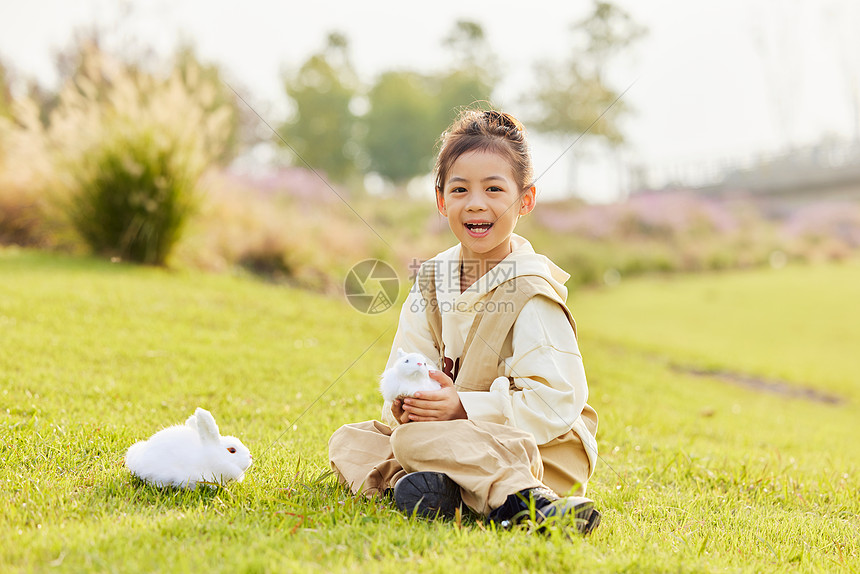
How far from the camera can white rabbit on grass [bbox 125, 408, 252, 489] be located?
2.54 m

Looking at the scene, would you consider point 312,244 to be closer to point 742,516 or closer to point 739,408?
point 739,408

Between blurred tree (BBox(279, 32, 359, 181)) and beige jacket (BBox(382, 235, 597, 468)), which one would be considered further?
blurred tree (BBox(279, 32, 359, 181))

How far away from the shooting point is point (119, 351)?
5043mm

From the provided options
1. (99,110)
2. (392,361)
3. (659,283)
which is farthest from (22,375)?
(659,283)

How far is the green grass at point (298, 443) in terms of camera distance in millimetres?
2072

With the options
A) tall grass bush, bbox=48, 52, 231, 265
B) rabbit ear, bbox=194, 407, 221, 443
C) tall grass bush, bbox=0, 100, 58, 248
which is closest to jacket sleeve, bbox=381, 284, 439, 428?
rabbit ear, bbox=194, 407, 221, 443

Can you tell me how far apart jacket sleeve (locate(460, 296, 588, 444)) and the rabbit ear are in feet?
3.17

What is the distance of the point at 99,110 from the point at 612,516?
8351 mm

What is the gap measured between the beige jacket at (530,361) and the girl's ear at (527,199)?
0.18 m

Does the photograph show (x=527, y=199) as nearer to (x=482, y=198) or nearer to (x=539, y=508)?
(x=482, y=198)

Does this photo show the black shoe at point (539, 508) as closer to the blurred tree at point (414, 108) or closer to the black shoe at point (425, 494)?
the black shoe at point (425, 494)

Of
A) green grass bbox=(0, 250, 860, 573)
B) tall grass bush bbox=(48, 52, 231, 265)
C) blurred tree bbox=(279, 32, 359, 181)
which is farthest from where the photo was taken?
blurred tree bbox=(279, 32, 359, 181)

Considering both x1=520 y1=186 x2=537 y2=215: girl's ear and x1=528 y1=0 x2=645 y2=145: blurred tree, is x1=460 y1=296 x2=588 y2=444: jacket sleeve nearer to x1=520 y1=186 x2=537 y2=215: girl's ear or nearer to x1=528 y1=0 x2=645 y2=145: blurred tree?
x1=520 y1=186 x2=537 y2=215: girl's ear

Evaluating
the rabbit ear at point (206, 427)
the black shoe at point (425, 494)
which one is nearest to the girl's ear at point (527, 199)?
the black shoe at point (425, 494)
